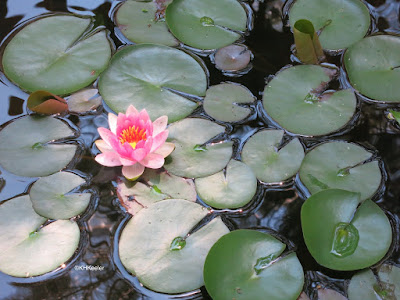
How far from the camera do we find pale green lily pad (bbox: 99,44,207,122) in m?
2.42

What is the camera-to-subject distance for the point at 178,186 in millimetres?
2166

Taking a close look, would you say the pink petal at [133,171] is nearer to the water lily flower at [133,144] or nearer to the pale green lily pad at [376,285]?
the water lily flower at [133,144]

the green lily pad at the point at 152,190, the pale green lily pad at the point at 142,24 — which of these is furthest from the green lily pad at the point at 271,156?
the pale green lily pad at the point at 142,24

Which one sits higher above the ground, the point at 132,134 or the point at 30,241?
the point at 132,134

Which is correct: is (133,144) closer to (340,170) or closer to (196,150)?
(196,150)

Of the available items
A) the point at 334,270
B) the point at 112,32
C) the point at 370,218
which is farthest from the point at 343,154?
the point at 112,32

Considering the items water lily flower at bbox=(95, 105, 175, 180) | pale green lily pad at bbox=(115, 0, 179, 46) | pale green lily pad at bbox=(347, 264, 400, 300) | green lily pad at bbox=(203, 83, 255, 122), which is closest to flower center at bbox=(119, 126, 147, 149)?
water lily flower at bbox=(95, 105, 175, 180)

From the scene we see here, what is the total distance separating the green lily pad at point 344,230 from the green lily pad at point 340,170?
11 cm

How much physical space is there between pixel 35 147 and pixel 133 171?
0.55 meters

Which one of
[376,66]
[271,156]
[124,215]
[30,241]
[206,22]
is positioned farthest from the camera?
[206,22]

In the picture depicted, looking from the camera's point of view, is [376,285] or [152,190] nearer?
[376,285]

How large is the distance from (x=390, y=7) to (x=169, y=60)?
1613mm

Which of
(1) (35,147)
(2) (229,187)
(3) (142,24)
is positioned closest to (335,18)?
(3) (142,24)

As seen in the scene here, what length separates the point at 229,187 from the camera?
214 centimetres
